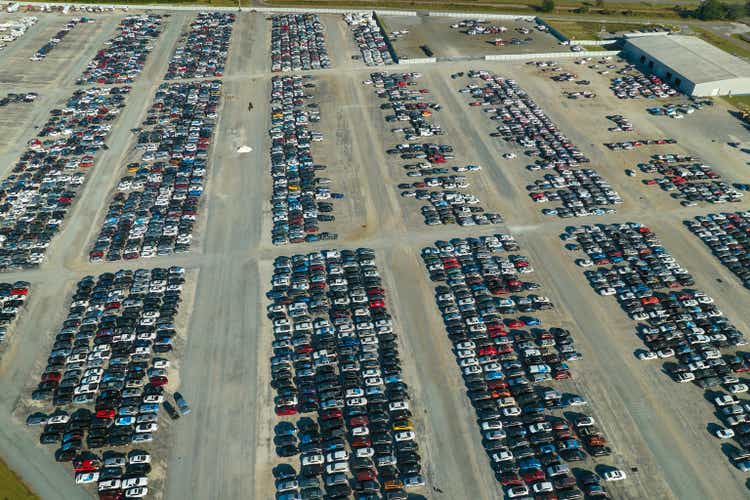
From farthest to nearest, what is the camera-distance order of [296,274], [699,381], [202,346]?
[296,274]
[202,346]
[699,381]

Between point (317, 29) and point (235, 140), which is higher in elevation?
point (317, 29)

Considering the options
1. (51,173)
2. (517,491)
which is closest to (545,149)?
(517,491)

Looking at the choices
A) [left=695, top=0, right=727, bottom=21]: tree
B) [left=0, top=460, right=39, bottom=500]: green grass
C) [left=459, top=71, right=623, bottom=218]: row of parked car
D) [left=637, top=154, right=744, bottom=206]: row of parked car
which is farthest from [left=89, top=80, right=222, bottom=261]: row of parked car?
[left=695, top=0, right=727, bottom=21]: tree

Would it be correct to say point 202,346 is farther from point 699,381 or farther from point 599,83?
point 599,83

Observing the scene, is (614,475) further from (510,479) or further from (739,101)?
A: (739,101)

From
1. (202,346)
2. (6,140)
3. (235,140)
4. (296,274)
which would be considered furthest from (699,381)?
(6,140)
